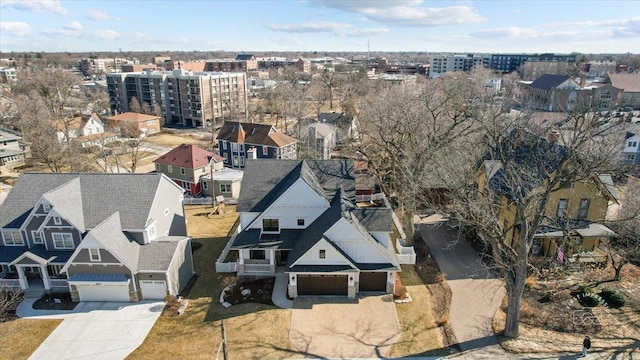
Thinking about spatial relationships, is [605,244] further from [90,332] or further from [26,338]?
[26,338]

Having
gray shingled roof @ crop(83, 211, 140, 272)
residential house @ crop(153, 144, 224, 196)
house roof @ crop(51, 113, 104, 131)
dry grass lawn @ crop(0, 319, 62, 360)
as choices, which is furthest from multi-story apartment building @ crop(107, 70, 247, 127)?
dry grass lawn @ crop(0, 319, 62, 360)

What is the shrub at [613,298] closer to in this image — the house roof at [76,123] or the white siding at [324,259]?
the white siding at [324,259]

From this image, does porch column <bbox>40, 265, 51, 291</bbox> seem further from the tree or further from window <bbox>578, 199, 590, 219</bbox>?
window <bbox>578, 199, 590, 219</bbox>

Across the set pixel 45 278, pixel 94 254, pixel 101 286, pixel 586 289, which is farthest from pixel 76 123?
pixel 586 289

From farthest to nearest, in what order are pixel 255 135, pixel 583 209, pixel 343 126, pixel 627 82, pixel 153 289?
pixel 627 82 < pixel 343 126 < pixel 255 135 < pixel 583 209 < pixel 153 289

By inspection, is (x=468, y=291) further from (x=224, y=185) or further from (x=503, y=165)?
(x=224, y=185)

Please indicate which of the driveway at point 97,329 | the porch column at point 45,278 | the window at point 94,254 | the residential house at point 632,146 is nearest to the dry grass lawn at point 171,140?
the porch column at point 45,278
